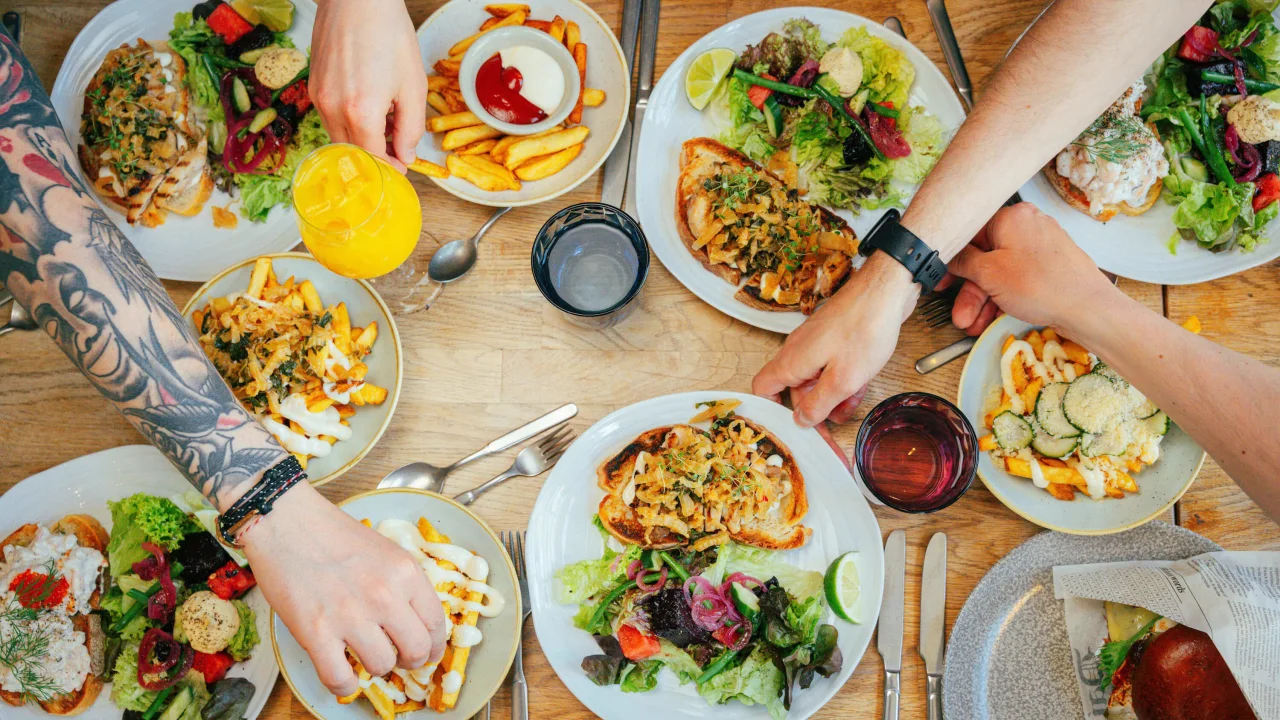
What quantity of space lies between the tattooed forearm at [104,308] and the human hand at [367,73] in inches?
22.6

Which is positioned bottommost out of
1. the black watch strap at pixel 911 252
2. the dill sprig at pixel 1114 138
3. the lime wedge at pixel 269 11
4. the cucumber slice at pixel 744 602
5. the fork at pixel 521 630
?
the fork at pixel 521 630

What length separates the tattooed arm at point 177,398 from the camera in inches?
64.5

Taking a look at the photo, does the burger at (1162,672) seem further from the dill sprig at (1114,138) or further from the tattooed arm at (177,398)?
the tattooed arm at (177,398)

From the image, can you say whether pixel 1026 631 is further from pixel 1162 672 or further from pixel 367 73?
pixel 367 73

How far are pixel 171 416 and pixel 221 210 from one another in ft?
2.79

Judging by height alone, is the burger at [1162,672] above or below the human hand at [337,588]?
above

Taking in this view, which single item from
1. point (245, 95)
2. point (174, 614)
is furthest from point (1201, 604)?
point (245, 95)

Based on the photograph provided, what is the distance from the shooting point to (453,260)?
7.44ft

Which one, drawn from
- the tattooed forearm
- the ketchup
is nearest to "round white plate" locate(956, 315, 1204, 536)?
the ketchup

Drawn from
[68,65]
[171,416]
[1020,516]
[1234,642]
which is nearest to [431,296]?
[171,416]

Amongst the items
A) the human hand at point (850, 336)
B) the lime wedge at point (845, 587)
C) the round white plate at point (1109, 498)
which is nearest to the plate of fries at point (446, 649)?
the lime wedge at point (845, 587)

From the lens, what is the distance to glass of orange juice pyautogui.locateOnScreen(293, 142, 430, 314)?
6.09 feet

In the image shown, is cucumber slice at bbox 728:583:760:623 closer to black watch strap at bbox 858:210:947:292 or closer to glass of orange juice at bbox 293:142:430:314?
black watch strap at bbox 858:210:947:292

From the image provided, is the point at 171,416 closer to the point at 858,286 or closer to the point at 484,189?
the point at 484,189
